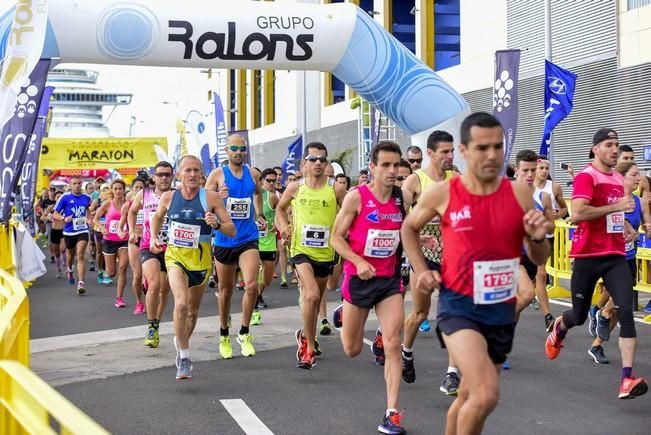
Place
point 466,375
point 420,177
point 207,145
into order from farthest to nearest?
point 207,145 → point 420,177 → point 466,375

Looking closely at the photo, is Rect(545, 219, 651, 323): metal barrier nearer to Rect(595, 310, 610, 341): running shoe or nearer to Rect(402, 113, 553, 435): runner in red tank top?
Rect(595, 310, 610, 341): running shoe

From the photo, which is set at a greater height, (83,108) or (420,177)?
(83,108)

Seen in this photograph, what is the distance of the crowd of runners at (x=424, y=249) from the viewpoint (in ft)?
16.1

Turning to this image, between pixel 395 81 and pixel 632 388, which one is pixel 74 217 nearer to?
pixel 395 81

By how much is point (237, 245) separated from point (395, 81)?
5.14 m

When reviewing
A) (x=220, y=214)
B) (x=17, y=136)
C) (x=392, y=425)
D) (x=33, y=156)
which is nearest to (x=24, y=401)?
(x=392, y=425)

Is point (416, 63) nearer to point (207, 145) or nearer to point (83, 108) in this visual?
point (207, 145)

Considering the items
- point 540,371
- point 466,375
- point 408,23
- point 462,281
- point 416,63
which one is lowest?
point 540,371

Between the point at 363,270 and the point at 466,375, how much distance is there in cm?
226

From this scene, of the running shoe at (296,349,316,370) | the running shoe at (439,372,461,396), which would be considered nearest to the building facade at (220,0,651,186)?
the running shoe at (296,349,316,370)

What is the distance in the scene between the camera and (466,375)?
477 centimetres

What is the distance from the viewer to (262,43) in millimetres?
14281

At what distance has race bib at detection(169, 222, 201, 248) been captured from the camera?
349 inches

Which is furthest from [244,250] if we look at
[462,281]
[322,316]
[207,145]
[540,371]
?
[207,145]
